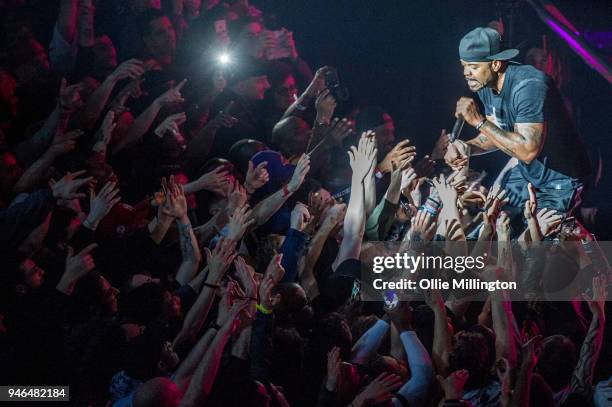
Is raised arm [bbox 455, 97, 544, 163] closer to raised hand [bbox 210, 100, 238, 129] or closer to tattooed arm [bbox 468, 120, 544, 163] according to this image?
tattooed arm [bbox 468, 120, 544, 163]

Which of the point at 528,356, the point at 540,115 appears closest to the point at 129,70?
the point at 540,115

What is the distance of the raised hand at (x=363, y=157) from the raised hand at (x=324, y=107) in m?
0.32

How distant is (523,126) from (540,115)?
141 millimetres

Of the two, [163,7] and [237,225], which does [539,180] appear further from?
[163,7]

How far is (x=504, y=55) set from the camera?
5.37 meters

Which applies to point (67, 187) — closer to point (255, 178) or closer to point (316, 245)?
point (255, 178)

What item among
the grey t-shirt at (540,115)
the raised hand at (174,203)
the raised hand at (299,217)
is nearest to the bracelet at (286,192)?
the raised hand at (299,217)

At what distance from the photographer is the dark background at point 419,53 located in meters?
5.57

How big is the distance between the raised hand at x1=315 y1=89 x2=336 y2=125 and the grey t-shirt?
1102 millimetres

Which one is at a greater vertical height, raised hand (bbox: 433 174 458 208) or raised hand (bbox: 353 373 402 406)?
raised hand (bbox: 433 174 458 208)

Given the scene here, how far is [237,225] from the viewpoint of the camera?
468 cm

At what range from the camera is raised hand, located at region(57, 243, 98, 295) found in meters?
4.16

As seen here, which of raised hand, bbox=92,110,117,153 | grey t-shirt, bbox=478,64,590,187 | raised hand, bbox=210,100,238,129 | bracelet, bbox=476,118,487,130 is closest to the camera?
raised hand, bbox=92,110,117,153

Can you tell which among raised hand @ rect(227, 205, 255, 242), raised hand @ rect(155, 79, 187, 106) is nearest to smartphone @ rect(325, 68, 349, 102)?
raised hand @ rect(155, 79, 187, 106)
